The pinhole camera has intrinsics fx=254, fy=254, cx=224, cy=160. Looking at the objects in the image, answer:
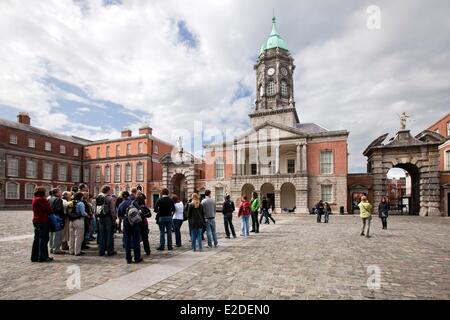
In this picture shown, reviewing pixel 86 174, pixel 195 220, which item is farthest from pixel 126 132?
pixel 195 220

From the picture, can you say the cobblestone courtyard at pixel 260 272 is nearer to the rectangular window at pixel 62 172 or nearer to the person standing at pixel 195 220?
the person standing at pixel 195 220

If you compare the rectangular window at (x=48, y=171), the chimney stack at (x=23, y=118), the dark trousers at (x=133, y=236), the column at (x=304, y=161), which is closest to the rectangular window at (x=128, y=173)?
the rectangular window at (x=48, y=171)

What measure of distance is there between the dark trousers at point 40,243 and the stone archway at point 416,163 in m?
31.1

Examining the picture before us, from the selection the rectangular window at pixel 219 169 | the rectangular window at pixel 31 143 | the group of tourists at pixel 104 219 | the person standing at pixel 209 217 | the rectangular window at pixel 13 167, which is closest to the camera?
the group of tourists at pixel 104 219

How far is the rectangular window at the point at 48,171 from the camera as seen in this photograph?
143 feet

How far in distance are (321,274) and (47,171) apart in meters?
50.2

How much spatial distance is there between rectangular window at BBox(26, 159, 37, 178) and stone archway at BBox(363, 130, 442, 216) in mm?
50063

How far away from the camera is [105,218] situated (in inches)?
300

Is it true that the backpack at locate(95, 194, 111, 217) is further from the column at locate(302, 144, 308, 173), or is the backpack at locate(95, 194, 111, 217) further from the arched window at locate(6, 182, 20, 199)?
the arched window at locate(6, 182, 20, 199)

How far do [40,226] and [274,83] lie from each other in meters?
37.0

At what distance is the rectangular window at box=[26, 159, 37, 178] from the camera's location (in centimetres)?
4109

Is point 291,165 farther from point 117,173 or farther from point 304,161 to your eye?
point 117,173

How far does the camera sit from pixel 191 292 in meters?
4.72

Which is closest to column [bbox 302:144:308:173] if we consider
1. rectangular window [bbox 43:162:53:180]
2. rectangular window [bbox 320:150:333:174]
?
rectangular window [bbox 320:150:333:174]
